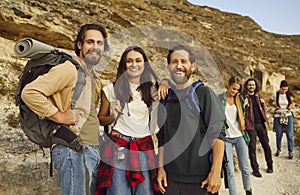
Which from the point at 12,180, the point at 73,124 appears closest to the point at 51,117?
the point at 73,124

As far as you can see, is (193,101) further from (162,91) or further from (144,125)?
(144,125)

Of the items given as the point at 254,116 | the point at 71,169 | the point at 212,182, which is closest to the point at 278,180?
the point at 254,116

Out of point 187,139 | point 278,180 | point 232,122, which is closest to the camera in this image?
point 187,139

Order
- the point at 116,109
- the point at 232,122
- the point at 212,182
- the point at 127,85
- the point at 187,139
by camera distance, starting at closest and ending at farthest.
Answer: the point at 212,182 → the point at 187,139 → the point at 116,109 → the point at 127,85 → the point at 232,122

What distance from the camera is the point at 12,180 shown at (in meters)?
3.76

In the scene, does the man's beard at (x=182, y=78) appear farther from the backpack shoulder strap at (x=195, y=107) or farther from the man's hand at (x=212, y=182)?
the man's hand at (x=212, y=182)

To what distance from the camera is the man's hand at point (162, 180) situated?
2.63m

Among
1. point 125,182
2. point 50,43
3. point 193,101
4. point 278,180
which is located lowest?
point 278,180

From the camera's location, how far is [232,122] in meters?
4.77

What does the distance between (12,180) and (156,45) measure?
33.6 ft

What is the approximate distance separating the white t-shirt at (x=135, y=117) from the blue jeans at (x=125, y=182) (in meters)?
0.10

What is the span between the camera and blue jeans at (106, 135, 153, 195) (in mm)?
2576

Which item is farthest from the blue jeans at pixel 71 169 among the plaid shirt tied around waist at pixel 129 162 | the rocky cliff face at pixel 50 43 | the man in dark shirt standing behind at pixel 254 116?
the man in dark shirt standing behind at pixel 254 116

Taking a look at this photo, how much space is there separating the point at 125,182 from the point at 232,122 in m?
2.80
